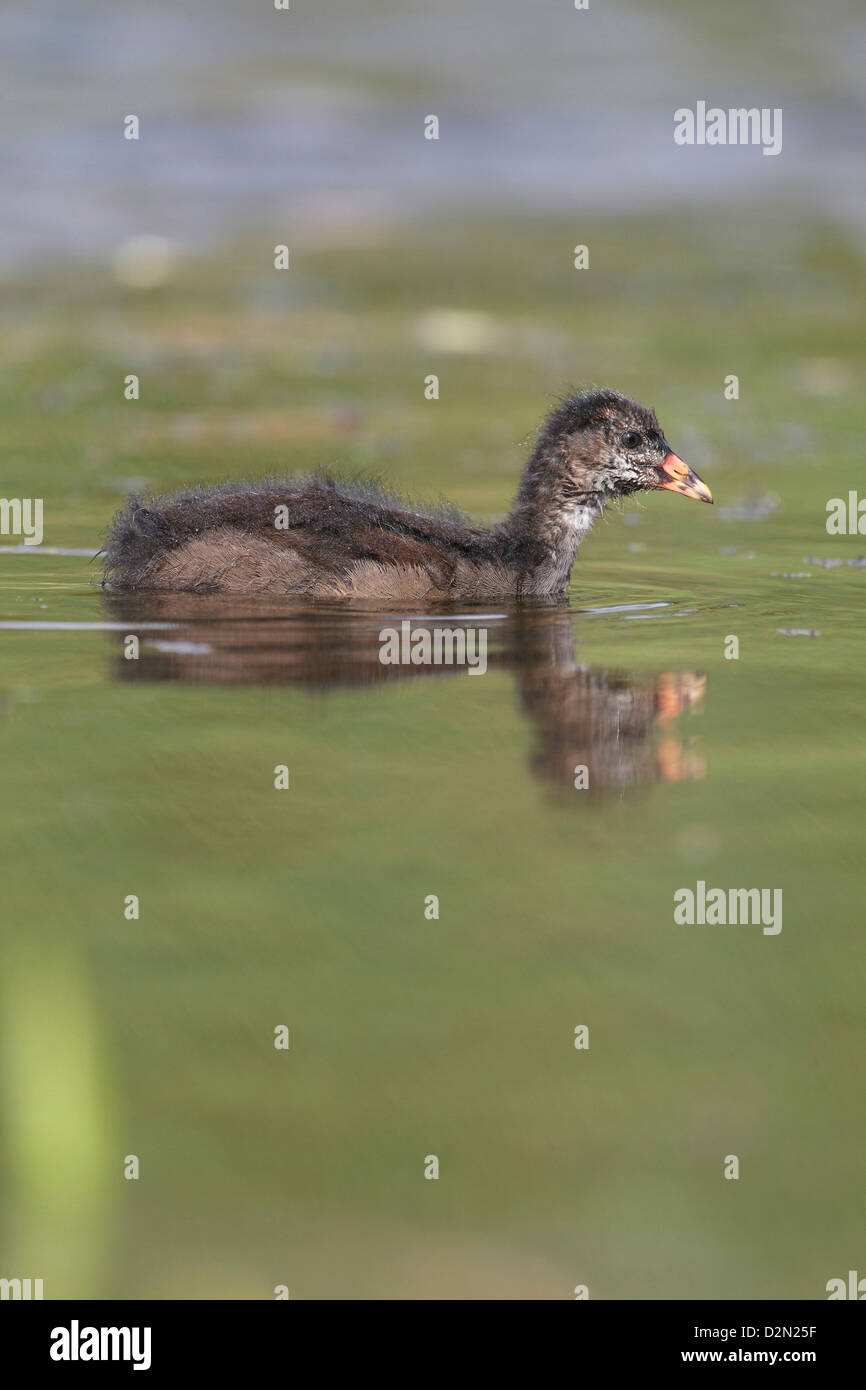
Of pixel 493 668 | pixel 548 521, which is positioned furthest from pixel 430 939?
pixel 548 521

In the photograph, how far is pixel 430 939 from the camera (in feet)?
17.7

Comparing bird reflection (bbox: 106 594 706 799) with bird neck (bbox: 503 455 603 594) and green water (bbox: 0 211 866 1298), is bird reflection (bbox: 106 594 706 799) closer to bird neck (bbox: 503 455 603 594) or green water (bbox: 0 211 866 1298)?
green water (bbox: 0 211 866 1298)

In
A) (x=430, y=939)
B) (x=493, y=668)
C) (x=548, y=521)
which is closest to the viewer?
(x=430, y=939)

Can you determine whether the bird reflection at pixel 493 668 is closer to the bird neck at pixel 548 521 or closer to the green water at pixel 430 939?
the green water at pixel 430 939

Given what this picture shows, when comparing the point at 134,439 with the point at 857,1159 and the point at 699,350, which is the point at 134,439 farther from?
the point at 857,1159

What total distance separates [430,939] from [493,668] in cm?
363

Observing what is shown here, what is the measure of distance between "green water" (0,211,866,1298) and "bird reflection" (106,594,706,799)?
30mm

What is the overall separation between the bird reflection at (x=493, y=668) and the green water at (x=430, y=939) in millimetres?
30

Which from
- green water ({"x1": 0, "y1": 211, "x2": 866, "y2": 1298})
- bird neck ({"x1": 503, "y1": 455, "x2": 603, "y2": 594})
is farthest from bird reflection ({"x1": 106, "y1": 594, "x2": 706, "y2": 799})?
bird neck ({"x1": 503, "y1": 455, "x2": 603, "y2": 594})

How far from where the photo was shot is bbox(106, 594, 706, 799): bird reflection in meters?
7.39

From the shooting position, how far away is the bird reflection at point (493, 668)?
739 centimetres

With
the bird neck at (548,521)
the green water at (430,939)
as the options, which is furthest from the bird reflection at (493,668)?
the bird neck at (548,521)

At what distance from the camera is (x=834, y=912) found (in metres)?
5.71

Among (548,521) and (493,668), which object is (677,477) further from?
(493,668)
